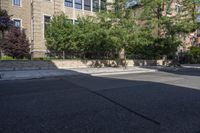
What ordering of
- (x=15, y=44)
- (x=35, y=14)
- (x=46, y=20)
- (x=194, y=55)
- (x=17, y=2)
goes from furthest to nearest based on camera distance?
(x=194, y=55)
(x=46, y=20)
(x=17, y=2)
(x=35, y=14)
(x=15, y=44)

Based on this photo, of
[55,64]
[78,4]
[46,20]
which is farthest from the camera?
[78,4]

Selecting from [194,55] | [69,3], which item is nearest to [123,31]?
[69,3]

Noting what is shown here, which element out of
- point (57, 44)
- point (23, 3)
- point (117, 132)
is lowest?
point (117, 132)

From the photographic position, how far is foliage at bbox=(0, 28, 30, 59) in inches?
947

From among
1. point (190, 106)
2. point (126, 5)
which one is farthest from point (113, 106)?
point (126, 5)

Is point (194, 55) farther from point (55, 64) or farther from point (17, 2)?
point (17, 2)

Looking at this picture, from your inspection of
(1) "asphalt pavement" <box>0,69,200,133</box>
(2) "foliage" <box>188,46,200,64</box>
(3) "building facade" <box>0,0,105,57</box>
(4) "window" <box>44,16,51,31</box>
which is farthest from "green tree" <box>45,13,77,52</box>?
(2) "foliage" <box>188,46,200,64</box>

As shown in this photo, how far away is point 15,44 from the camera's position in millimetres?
24312

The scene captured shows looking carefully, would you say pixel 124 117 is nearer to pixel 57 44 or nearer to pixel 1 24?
pixel 1 24

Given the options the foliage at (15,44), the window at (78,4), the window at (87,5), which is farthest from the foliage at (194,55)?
the foliage at (15,44)

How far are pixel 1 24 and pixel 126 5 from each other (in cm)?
1182

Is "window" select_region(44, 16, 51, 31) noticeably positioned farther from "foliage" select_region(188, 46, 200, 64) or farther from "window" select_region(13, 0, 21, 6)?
"foliage" select_region(188, 46, 200, 64)

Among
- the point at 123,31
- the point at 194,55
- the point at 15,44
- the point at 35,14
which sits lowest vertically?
the point at 194,55

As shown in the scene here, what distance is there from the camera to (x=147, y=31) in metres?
22.9
